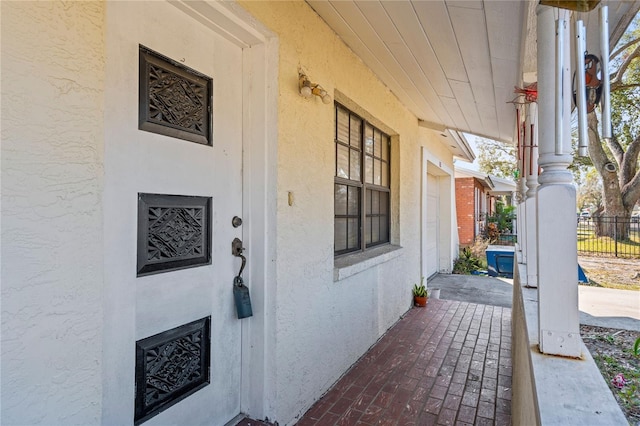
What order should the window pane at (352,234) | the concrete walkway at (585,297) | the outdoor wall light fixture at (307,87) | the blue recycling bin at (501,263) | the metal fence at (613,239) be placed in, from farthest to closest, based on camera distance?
the metal fence at (613,239) → the blue recycling bin at (501,263) → the concrete walkway at (585,297) → the window pane at (352,234) → the outdoor wall light fixture at (307,87)

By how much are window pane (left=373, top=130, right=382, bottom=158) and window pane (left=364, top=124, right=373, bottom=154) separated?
139mm

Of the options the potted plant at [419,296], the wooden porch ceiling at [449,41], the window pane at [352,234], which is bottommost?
the potted plant at [419,296]

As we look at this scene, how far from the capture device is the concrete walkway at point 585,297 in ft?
13.0

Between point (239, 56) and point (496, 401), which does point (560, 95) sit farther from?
point (496, 401)

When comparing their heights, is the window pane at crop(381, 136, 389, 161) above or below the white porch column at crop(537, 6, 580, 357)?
above

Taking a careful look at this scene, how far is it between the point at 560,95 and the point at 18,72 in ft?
5.72

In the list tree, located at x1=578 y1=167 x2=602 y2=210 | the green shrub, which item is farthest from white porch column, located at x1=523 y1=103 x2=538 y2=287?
tree, located at x1=578 y1=167 x2=602 y2=210

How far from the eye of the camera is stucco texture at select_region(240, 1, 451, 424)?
218 centimetres

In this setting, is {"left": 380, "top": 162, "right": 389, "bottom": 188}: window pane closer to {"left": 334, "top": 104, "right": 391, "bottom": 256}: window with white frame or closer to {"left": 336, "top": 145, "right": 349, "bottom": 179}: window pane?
{"left": 334, "top": 104, "right": 391, "bottom": 256}: window with white frame

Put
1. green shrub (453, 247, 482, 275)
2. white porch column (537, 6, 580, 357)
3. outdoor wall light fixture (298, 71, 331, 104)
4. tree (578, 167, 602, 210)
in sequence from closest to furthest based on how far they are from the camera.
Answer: white porch column (537, 6, 580, 357)
outdoor wall light fixture (298, 71, 331, 104)
green shrub (453, 247, 482, 275)
tree (578, 167, 602, 210)

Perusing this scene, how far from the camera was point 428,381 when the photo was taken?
2.96 m

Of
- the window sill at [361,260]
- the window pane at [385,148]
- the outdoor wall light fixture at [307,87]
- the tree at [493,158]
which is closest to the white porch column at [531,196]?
the window sill at [361,260]

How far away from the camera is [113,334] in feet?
4.60

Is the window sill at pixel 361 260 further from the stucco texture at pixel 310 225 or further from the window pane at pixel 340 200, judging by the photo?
the window pane at pixel 340 200
